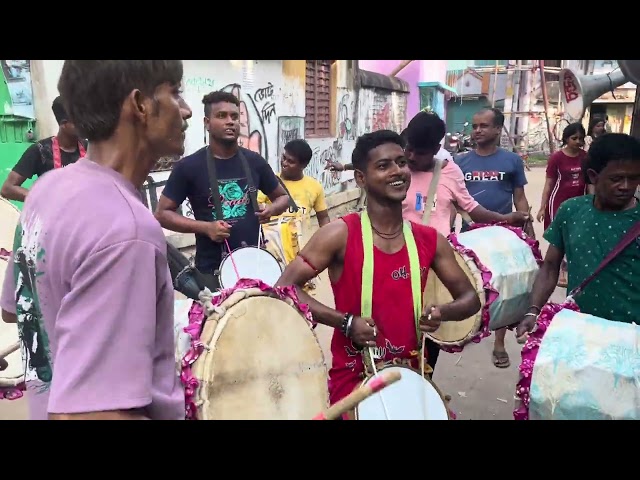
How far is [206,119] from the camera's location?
3.70 metres

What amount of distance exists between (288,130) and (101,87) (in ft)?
29.3

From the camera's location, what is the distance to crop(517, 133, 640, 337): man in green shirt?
2445 millimetres

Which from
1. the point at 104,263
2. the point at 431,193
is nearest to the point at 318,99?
the point at 431,193

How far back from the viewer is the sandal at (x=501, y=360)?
4570 mm

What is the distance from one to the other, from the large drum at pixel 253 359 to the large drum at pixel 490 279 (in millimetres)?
1111

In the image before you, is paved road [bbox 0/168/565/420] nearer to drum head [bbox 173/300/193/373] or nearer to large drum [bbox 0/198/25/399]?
large drum [bbox 0/198/25/399]

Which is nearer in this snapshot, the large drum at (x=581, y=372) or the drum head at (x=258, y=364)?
the drum head at (x=258, y=364)

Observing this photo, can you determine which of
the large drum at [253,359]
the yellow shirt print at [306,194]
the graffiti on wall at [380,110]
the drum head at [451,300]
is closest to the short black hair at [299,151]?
the yellow shirt print at [306,194]

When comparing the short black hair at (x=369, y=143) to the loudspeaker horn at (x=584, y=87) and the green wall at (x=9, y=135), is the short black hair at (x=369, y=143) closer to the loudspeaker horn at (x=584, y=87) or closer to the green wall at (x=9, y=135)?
the loudspeaker horn at (x=584, y=87)

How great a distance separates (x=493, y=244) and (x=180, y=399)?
2.54 m

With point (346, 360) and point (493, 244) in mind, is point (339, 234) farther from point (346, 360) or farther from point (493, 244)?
point (493, 244)

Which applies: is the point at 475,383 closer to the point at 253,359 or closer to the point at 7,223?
the point at 253,359
